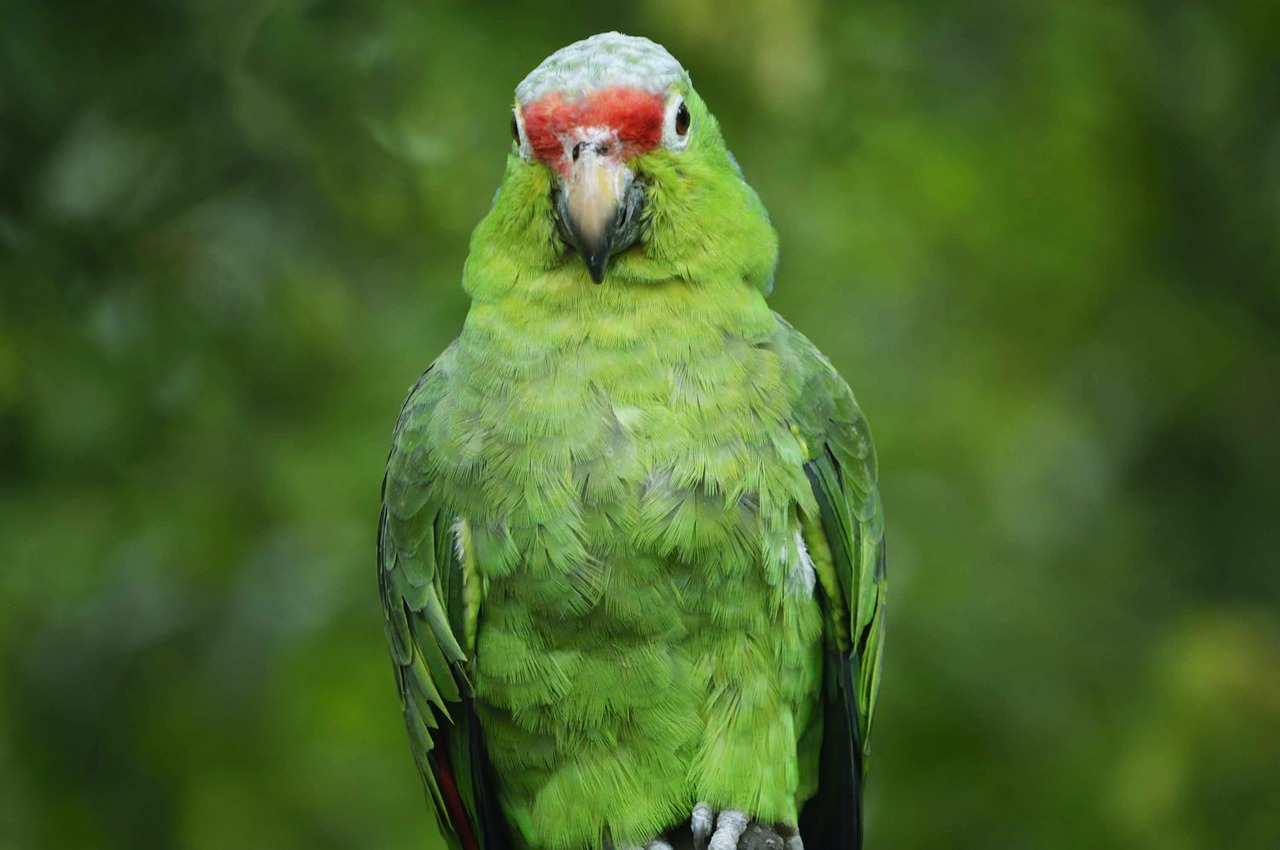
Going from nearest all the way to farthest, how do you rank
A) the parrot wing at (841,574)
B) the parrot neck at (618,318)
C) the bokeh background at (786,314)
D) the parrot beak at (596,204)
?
1. the parrot beak at (596,204)
2. the parrot neck at (618,318)
3. the parrot wing at (841,574)
4. the bokeh background at (786,314)

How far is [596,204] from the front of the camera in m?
2.14

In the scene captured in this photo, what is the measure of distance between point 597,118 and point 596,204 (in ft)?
0.51

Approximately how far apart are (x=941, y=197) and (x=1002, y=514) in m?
0.96

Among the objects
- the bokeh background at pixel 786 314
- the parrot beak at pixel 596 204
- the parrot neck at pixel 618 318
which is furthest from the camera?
the bokeh background at pixel 786 314

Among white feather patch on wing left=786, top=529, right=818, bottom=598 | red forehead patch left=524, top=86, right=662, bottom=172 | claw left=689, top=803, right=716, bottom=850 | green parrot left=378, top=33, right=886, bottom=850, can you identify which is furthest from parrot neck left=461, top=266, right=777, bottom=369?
claw left=689, top=803, right=716, bottom=850

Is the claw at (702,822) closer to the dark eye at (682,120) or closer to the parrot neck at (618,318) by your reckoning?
the parrot neck at (618,318)

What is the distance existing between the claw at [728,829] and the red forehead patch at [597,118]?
114cm

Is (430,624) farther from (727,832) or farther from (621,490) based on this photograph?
(727,832)

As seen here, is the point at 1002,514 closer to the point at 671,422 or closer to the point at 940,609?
the point at 940,609

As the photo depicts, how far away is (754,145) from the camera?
3.71 metres

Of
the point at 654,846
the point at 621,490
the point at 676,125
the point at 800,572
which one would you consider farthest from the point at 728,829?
the point at 676,125

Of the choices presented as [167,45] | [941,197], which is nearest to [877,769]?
[941,197]

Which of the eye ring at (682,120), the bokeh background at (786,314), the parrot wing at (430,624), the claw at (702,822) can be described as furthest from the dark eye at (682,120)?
the claw at (702,822)

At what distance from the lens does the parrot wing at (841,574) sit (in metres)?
2.41
